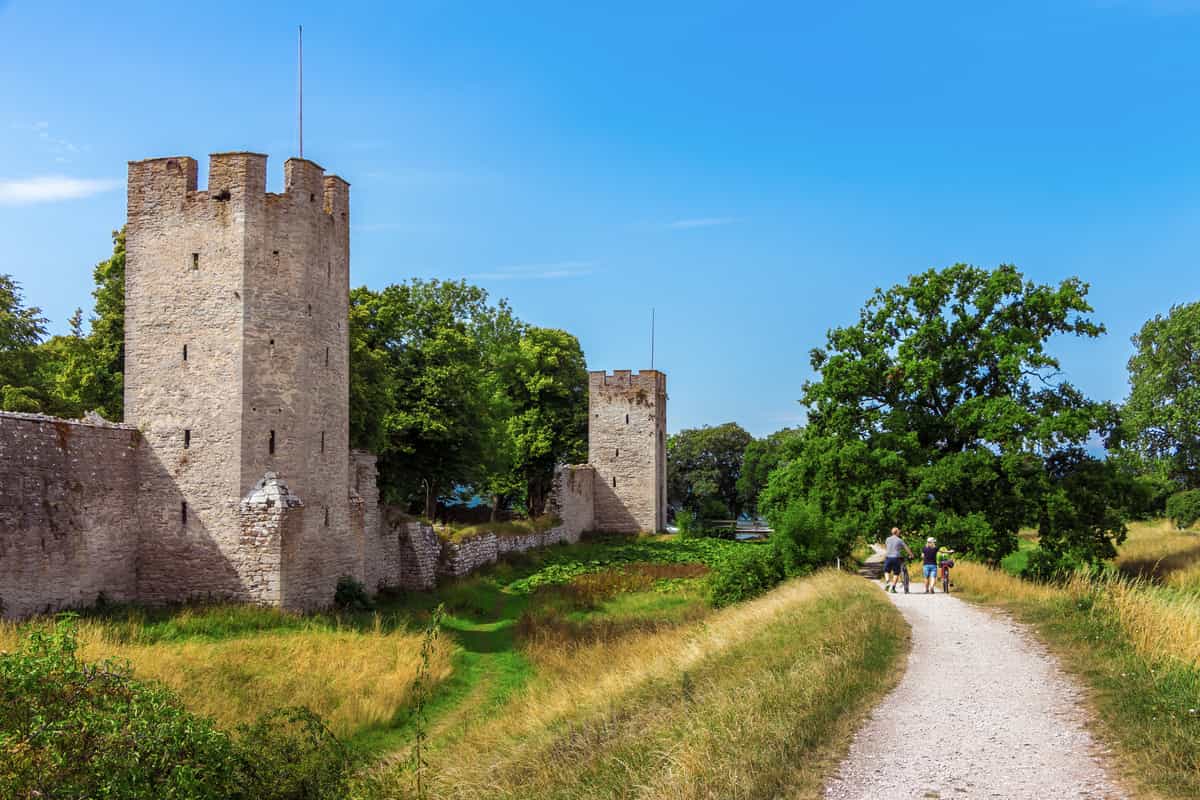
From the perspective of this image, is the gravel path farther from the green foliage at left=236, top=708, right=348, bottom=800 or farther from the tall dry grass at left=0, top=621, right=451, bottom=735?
the tall dry grass at left=0, top=621, right=451, bottom=735

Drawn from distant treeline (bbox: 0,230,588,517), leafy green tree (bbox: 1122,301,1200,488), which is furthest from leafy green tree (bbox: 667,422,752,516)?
leafy green tree (bbox: 1122,301,1200,488)

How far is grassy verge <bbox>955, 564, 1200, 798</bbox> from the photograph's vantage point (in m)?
7.05

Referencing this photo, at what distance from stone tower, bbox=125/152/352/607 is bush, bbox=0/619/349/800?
934 cm

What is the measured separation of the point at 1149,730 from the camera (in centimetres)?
768

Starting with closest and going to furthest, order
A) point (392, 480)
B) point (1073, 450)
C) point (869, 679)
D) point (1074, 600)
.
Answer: point (869, 679), point (1074, 600), point (1073, 450), point (392, 480)

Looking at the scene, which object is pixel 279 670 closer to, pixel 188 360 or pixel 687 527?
pixel 188 360

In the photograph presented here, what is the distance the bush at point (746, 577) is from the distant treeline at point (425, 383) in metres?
11.4

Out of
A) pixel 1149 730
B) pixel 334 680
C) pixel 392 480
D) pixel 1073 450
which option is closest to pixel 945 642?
pixel 1149 730

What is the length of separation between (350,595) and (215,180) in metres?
9.24

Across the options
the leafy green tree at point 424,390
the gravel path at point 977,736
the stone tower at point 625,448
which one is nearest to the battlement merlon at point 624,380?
the stone tower at point 625,448

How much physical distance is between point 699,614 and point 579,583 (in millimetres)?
6916

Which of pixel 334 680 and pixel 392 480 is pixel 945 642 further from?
pixel 392 480

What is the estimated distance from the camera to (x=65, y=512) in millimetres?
16547

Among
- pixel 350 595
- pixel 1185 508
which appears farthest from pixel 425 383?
pixel 1185 508
